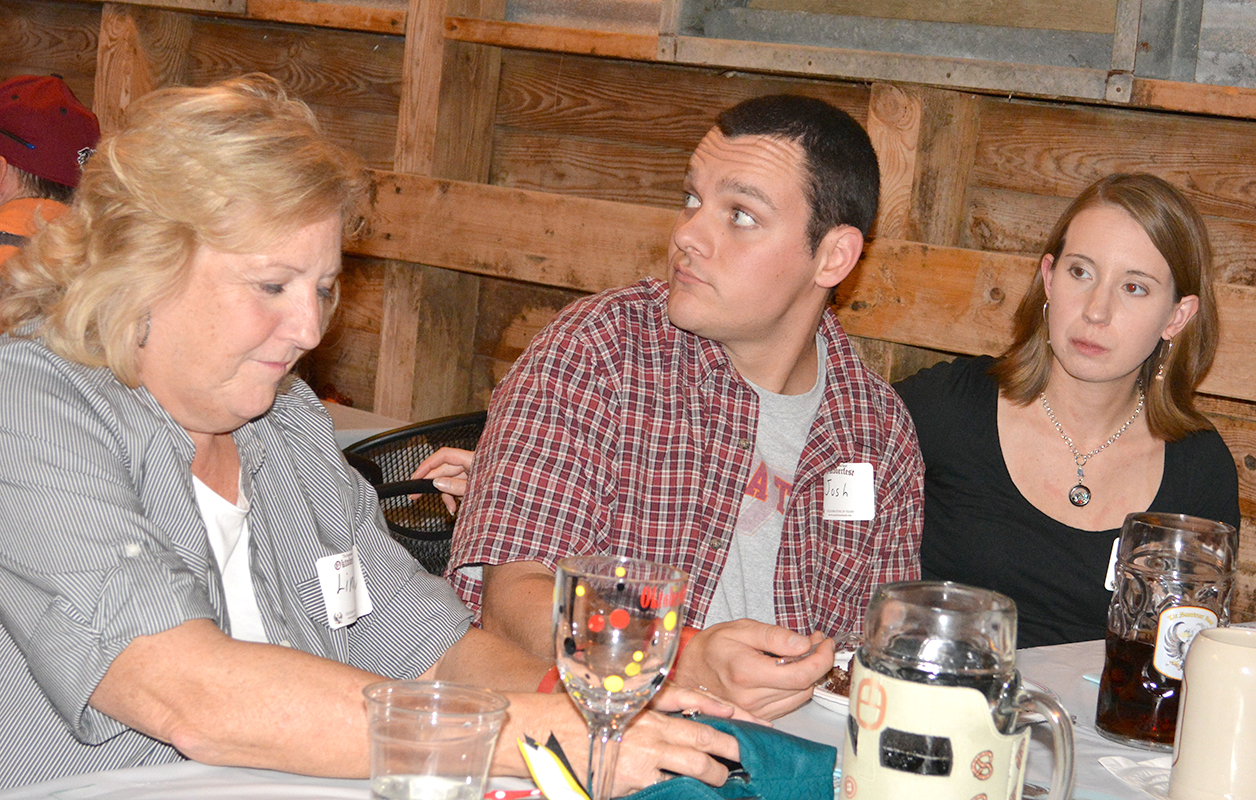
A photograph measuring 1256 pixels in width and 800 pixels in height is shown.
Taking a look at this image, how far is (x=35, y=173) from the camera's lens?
3.04 meters

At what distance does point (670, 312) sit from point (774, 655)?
833 millimetres

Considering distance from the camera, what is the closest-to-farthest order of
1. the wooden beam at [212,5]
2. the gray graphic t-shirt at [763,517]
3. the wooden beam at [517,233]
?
the gray graphic t-shirt at [763,517] → the wooden beam at [517,233] → the wooden beam at [212,5]

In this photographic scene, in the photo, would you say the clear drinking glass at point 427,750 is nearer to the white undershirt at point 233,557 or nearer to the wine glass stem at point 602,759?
the wine glass stem at point 602,759

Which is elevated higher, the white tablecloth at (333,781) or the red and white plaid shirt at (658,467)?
the red and white plaid shirt at (658,467)

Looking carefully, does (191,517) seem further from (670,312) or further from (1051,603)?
(1051,603)

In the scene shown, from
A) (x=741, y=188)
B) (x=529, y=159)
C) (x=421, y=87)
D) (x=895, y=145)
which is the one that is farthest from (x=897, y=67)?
(x=421, y=87)

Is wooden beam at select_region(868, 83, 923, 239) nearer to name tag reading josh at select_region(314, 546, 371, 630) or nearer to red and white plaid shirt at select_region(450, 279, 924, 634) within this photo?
red and white plaid shirt at select_region(450, 279, 924, 634)

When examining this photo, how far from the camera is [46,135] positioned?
3031 millimetres

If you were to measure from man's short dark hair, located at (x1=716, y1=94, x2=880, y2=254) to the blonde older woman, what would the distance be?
87cm

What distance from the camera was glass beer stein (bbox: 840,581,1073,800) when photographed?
0.88m

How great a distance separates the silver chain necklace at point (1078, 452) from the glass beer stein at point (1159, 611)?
3.28 feet

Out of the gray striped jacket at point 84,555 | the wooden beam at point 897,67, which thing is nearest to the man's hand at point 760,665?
the gray striped jacket at point 84,555

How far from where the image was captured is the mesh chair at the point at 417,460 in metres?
2.37

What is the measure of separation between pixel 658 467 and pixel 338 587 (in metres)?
0.64
